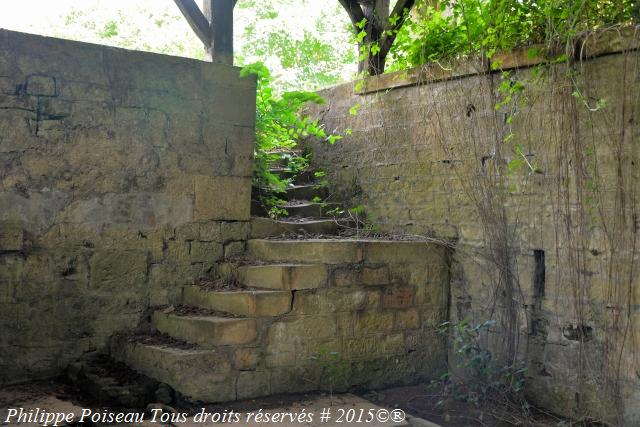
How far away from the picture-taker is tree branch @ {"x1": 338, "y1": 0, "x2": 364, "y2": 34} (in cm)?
607

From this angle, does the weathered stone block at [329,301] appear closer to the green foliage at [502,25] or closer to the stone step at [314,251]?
the stone step at [314,251]

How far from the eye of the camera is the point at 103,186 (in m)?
4.11

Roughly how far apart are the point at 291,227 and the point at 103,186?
143cm

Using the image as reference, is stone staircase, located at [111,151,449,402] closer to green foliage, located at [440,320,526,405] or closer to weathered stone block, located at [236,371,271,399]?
weathered stone block, located at [236,371,271,399]

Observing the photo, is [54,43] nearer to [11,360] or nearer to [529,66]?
[11,360]

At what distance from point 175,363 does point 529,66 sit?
2814mm

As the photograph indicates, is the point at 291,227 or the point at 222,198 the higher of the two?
the point at 222,198

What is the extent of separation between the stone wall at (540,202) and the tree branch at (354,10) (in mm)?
1269

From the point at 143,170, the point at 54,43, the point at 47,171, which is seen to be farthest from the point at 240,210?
the point at 54,43

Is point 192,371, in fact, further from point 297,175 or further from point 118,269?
point 297,175

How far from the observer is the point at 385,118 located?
5176 millimetres

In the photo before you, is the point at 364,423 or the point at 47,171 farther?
the point at 47,171

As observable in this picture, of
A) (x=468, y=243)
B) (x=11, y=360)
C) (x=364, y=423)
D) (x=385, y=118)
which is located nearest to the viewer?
(x=364, y=423)

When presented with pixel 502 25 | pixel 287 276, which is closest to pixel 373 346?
pixel 287 276
